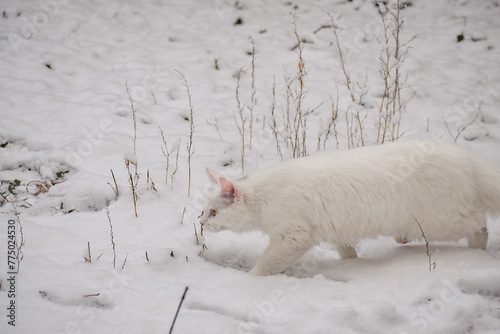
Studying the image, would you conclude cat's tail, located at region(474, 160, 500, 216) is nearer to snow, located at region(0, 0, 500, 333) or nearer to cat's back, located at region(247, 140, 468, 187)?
cat's back, located at region(247, 140, 468, 187)

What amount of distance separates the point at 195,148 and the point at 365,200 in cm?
312

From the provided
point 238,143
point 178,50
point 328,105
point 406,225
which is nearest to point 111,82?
point 178,50

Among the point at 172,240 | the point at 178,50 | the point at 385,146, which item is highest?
the point at 178,50

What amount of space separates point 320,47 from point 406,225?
6151mm

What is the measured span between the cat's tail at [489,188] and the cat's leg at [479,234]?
11 centimetres

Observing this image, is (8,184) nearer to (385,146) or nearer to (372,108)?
(385,146)

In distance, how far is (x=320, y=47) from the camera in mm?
8812

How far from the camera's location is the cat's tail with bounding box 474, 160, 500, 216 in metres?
3.34

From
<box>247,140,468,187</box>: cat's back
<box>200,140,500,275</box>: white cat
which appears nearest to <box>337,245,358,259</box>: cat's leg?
<box>200,140,500,275</box>: white cat

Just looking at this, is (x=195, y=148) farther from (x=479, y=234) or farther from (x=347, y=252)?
(x=479, y=234)

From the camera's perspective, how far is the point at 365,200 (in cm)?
349

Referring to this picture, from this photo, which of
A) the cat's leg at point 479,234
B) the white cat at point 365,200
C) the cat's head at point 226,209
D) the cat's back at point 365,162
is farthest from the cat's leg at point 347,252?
the cat's leg at point 479,234

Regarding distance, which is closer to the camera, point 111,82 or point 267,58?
point 111,82

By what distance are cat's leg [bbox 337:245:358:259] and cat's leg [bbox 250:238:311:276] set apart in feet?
1.42
